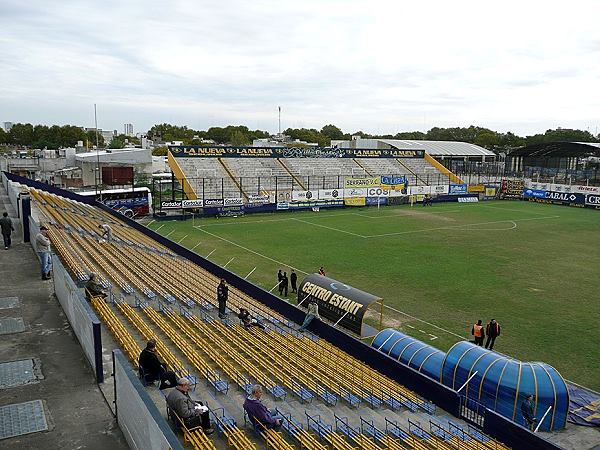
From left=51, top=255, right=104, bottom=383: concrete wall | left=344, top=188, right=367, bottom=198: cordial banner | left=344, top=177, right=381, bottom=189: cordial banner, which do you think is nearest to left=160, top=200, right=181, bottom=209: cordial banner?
left=344, top=188, right=367, bottom=198: cordial banner

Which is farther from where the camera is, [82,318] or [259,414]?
[82,318]

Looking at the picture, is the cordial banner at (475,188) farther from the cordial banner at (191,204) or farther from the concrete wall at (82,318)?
the concrete wall at (82,318)

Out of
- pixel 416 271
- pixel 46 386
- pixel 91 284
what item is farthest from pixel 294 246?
pixel 46 386

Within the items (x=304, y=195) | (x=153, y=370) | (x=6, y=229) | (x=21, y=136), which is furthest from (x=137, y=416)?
(x=21, y=136)

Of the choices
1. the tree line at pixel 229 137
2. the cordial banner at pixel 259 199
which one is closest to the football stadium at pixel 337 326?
the cordial banner at pixel 259 199

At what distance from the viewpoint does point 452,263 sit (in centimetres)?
3195

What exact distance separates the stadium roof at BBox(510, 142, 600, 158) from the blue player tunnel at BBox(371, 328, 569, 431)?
71.0 meters

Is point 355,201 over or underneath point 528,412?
over

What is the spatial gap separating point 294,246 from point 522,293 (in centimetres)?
1649

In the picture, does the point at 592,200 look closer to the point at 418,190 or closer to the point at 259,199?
the point at 418,190

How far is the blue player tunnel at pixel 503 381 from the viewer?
12594 mm

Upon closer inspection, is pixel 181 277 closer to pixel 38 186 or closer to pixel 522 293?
pixel 522 293

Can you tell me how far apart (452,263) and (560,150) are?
58.9 m

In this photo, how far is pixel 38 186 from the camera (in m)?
44.2
